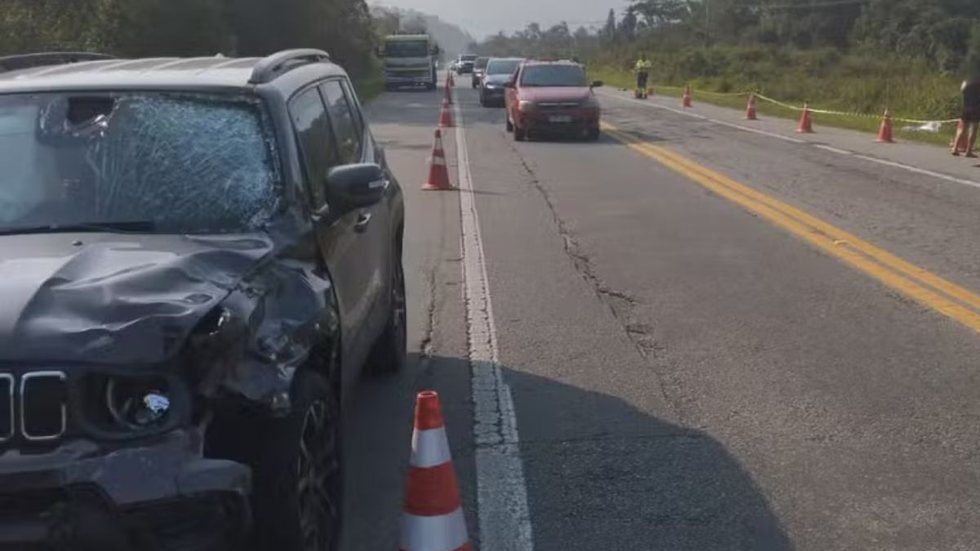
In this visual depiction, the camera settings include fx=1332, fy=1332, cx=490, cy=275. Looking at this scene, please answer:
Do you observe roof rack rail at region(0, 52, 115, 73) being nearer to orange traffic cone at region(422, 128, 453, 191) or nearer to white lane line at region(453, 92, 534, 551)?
white lane line at region(453, 92, 534, 551)

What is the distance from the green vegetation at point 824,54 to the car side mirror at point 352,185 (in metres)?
19.3

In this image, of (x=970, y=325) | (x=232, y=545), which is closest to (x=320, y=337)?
(x=232, y=545)

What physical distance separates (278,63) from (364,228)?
833 mm

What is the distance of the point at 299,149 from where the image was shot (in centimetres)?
535

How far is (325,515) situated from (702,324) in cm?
492

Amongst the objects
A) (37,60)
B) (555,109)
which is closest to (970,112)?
(555,109)

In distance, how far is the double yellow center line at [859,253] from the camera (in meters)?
9.35

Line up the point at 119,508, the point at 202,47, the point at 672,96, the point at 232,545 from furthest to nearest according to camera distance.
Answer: the point at 672,96 < the point at 202,47 < the point at 232,545 < the point at 119,508

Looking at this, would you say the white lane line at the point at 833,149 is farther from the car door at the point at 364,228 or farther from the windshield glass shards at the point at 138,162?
the windshield glass shards at the point at 138,162

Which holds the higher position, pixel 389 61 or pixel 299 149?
pixel 299 149

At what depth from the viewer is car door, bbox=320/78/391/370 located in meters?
5.98

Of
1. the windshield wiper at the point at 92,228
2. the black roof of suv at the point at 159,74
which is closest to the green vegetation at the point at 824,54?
the black roof of suv at the point at 159,74

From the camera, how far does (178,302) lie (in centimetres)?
386

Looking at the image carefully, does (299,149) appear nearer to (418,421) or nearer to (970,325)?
(418,421)
